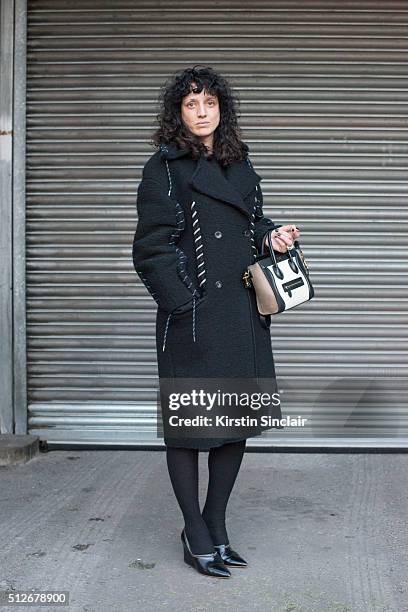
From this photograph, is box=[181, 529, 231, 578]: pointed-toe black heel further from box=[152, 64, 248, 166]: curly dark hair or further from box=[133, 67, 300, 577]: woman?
box=[152, 64, 248, 166]: curly dark hair

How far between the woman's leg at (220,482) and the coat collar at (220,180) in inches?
37.4

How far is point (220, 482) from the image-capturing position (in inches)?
150

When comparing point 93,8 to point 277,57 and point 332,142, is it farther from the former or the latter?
point 332,142

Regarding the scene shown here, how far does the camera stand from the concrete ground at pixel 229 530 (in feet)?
11.6

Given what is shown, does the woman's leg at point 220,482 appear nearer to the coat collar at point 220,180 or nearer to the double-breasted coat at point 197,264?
the double-breasted coat at point 197,264

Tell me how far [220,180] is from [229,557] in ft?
4.92

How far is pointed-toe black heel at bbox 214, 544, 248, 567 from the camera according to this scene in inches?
149

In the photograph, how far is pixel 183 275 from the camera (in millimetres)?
3580

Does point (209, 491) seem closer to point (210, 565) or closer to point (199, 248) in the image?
point (210, 565)

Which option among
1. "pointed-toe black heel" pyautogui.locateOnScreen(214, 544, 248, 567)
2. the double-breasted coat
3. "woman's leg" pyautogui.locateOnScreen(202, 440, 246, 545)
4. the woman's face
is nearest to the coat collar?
the double-breasted coat

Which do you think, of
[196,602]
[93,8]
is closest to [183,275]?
[196,602]

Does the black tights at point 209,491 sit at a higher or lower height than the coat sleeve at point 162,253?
lower

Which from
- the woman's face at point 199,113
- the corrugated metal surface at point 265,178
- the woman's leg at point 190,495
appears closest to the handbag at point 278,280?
the woman's face at point 199,113

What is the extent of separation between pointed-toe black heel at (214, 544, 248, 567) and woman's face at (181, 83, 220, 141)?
1.64m
